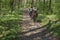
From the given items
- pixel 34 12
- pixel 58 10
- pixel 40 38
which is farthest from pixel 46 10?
pixel 40 38

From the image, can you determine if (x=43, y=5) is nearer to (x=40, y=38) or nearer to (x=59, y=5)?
(x=59, y=5)

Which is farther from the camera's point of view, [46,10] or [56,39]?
[46,10]

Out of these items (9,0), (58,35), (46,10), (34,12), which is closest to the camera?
(58,35)

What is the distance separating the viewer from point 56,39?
38.1 ft

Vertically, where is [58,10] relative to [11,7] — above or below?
above

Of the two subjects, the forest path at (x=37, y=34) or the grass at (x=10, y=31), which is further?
the forest path at (x=37, y=34)

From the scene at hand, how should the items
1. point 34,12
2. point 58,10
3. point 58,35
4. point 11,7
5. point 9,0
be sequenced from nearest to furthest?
point 58,35 → point 58,10 → point 34,12 → point 9,0 → point 11,7

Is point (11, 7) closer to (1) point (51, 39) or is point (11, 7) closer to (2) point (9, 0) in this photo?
(2) point (9, 0)

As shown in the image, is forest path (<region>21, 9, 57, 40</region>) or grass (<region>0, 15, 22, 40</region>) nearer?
grass (<region>0, 15, 22, 40</region>)

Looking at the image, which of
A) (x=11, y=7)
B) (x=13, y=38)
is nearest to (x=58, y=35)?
(x=13, y=38)

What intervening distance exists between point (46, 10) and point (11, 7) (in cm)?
894

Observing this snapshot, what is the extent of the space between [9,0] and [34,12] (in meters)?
14.7

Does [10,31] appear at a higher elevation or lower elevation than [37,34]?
higher

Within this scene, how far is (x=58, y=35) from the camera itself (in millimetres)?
12148
